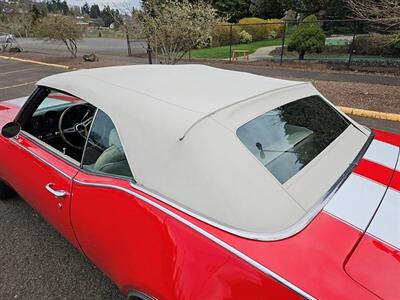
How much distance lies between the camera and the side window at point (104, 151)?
1717mm

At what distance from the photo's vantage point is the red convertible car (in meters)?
1.13

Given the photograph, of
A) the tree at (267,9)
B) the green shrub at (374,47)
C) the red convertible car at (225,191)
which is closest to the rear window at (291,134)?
the red convertible car at (225,191)

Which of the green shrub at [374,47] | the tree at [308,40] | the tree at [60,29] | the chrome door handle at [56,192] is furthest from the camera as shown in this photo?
the tree at [60,29]

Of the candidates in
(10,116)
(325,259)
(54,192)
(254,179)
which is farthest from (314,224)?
(10,116)

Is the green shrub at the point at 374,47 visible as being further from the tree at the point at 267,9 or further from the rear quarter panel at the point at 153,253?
the rear quarter panel at the point at 153,253

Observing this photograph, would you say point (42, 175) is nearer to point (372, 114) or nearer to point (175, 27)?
point (372, 114)

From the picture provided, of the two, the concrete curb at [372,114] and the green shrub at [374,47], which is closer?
the concrete curb at [372,114]

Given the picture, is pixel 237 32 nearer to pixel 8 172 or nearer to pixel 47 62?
pixel 47 62

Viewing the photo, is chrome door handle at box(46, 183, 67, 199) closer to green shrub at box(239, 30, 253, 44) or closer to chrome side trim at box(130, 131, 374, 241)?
chrome side trim at box(130, 131, 374, 241)

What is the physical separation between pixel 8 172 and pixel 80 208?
51.3 inches

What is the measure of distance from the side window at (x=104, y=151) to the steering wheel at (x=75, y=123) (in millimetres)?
633

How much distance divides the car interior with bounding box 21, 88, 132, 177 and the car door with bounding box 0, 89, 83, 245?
0.11m

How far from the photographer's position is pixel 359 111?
6.26 m

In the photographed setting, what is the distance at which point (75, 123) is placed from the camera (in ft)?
9.33
